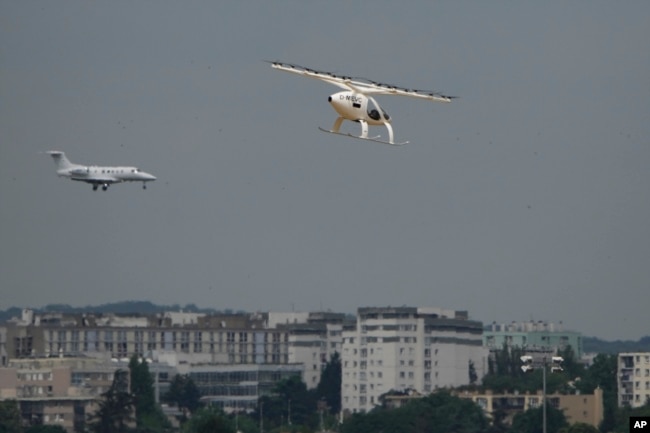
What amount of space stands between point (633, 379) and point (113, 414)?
57.0 metres

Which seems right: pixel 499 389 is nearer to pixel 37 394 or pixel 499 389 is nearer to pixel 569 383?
pixel 569 383

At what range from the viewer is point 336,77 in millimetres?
65062

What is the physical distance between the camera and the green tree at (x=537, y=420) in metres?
161

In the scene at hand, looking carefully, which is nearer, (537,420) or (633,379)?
(537,420)

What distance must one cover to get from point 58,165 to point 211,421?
4557cm

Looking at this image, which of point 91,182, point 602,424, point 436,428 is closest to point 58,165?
point 91,182

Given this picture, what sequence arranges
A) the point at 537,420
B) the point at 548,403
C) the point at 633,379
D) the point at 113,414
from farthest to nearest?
1. the point at 633,379
2. the point at 548,403
3. the point at 537,420
4. the point at 113,414

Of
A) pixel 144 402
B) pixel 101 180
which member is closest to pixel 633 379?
pixel 144 402

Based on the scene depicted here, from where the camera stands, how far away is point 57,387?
7072 inches

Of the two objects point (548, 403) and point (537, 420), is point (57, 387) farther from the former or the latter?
point (537, 420)

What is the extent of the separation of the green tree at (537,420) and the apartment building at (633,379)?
749 inches

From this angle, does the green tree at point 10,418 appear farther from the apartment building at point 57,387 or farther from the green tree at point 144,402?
the green tree at point 144,402

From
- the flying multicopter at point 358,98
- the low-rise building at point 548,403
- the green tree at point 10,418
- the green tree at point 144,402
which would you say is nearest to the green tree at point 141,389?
the green tree at point 144,402

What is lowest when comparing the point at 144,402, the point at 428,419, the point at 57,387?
the point at 428,419
